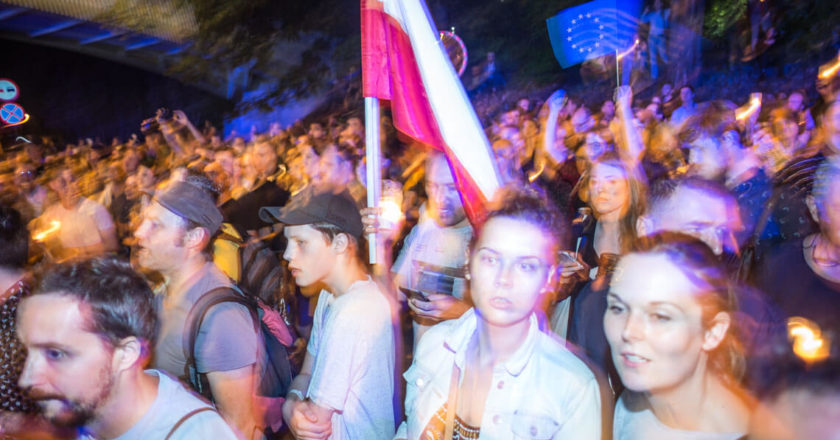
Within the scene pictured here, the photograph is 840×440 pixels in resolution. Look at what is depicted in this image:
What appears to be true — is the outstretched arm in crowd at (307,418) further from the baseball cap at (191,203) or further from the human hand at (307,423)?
the baseball cap at (191,203)

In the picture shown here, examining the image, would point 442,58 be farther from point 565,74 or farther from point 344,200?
point 565,74

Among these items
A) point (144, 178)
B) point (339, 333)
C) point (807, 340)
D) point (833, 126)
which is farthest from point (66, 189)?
point (833, 126)

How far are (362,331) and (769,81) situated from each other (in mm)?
10139

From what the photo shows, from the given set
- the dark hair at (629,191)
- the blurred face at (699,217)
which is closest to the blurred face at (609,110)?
the dark hair at (629,191)

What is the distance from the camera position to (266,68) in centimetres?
1230

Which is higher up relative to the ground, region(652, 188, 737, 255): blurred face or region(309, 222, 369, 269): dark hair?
region(652, 188, 737, 255): blurred face

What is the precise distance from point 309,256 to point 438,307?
73cm

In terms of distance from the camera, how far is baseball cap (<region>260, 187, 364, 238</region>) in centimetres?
278

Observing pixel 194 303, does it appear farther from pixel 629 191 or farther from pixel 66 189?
pixel 66 189

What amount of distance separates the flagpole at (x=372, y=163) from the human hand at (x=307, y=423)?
2.56ft

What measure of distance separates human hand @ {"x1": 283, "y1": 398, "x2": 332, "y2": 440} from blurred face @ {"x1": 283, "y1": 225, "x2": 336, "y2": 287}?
24.1 inches

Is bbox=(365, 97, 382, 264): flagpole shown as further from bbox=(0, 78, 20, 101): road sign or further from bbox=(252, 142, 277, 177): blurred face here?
bbox=(0, 78, 20, 101): road sign

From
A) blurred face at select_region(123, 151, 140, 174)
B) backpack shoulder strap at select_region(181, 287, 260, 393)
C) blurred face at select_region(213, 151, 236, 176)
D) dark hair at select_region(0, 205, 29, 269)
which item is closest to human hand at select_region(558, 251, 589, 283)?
backpack shoulder strap at select_region(181, 287, 260, 393)

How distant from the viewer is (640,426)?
6.14 feet
